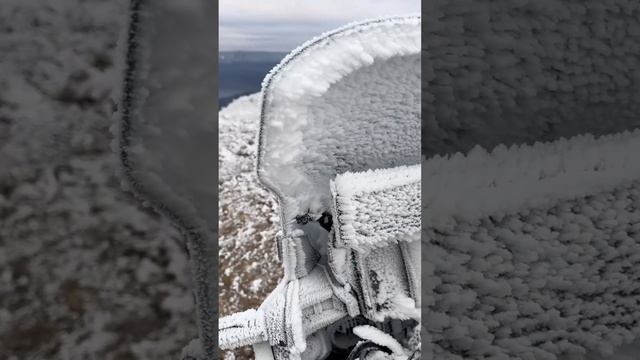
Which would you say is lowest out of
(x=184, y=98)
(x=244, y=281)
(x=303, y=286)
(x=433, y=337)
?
(x=244, y=281)

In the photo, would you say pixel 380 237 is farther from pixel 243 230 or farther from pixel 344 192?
pixel 243 230

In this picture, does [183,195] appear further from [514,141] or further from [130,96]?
[514,141]

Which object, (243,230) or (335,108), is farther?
(243,230)

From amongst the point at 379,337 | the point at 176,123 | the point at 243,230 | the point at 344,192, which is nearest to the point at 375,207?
the point at 344,192

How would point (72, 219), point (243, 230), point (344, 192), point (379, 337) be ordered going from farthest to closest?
point (243, 230) → point (379, 337) → point (344, 192) → point (72, 219)

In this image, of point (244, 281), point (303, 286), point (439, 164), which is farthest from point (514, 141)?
point (244, 281)

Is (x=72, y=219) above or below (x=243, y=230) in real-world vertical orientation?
above

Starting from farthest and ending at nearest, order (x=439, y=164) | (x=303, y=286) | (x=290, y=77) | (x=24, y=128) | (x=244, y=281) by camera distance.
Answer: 1. (x=244, y=281)
2. (x=303, y=286)
3. (x=290, y=77)
4. (x=439, y=164)
5. (x=24, y=128)

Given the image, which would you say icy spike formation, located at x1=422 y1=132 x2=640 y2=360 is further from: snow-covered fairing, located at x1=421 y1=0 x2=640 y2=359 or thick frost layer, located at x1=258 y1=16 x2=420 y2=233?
thick frost layer, located at x1=258 y1=16 x2=420 y2=233
